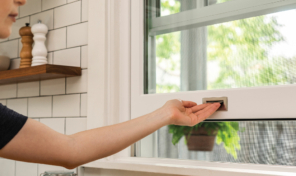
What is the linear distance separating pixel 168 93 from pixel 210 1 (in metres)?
0.35

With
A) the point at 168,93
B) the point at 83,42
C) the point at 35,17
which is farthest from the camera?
the point at 35,17

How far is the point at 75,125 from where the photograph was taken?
52.5 inches

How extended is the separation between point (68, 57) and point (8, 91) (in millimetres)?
485

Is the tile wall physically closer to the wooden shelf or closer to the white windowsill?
the wooden shelf

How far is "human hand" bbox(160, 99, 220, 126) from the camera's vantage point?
863 millimetres

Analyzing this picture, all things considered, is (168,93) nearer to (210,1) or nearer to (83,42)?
(210,1)

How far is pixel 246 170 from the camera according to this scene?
92 cm

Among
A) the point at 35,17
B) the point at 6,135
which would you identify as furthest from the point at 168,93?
the point at 35,17

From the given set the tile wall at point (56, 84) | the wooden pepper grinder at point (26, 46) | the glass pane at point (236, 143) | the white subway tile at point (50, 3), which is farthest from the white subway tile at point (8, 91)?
the glass pane at point (236, 143)

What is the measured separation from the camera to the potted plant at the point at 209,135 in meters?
1.05

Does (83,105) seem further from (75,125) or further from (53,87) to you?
(53,87)

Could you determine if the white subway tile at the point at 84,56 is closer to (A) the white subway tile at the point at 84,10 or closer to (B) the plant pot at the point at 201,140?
(A) the white subway tile at the point at 84,10

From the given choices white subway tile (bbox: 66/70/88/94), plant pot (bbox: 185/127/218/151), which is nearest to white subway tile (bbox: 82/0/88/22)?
white subway tile (bbox: 66/70/88/94)

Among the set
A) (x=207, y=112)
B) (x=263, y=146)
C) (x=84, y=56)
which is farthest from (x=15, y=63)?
(x=263, y=146)
